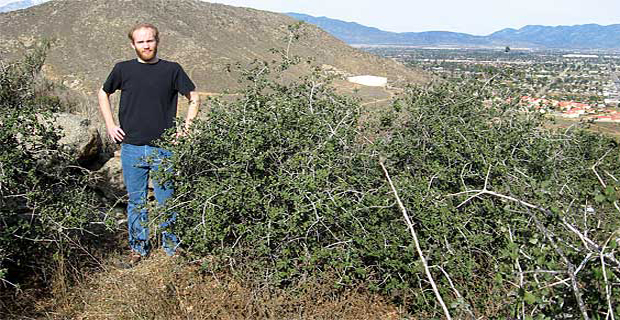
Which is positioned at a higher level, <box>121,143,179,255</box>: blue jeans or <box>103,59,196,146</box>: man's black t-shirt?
<box>103,59,196,146</box>: man's black t-shirt

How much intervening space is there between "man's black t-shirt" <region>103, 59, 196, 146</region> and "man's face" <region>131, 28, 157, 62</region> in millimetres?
81

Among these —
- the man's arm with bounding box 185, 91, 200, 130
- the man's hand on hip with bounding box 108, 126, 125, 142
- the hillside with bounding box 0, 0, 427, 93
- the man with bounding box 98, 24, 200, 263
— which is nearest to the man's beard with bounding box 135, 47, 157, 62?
the man with bounding box 98, 24, 200, 263

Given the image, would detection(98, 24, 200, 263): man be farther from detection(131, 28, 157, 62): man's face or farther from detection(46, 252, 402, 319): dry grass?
detection(46, 252, 402, 319): dry grass

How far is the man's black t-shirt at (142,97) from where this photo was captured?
4008mm

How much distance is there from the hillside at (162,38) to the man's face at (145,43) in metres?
26.4

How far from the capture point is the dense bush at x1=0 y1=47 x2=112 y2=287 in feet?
11.5

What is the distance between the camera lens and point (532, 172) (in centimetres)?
429

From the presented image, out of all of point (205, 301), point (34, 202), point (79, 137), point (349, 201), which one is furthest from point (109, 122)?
point (349, 201)

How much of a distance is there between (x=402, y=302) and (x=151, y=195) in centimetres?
294

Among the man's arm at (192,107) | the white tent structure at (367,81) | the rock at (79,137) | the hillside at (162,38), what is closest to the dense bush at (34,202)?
the rock at (79,137)

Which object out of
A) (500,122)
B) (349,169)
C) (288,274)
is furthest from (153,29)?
(500,122)

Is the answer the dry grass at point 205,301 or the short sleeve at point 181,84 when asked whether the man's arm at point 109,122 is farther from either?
the dry grass at point 205,301

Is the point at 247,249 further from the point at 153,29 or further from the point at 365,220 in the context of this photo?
the point at 153,29

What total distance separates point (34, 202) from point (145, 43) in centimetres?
139
